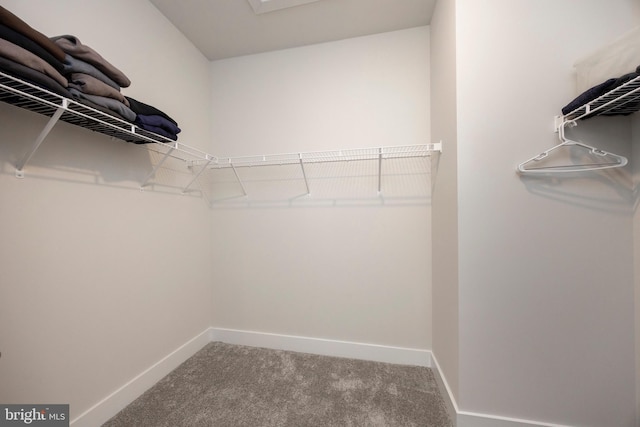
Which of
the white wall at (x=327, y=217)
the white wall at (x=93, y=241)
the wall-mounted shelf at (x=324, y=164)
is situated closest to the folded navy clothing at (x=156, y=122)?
the white wall at (x=93, y=241)

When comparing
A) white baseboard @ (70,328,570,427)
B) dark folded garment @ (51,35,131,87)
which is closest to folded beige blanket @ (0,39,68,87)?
dark folded garment @ (51,35,131,87)

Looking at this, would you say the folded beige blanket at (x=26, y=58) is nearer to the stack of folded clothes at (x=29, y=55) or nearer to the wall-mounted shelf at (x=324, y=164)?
the stack of folded clothes at (x=29, y=55)

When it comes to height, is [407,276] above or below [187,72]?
below

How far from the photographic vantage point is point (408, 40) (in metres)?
1.70

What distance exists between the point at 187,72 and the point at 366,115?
1.49 meters

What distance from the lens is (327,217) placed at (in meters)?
1.83

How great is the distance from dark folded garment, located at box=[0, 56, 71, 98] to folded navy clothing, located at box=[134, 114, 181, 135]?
0.32 meters

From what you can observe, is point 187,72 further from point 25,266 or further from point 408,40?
point 408,40

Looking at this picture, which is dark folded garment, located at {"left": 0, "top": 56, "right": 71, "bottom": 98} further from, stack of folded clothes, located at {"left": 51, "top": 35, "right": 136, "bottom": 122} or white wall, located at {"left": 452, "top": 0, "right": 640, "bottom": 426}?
white wall, located at {"left": 452, "top": 0, "right": 640, "bottom": 426}

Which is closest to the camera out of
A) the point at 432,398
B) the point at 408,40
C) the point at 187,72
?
the point at 432,398

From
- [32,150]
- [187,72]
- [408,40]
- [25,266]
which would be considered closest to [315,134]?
[408,40]

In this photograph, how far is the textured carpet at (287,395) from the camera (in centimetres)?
123

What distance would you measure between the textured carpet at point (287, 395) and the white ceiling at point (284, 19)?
2.53 metres

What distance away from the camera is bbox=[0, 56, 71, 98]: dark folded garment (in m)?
0.71
